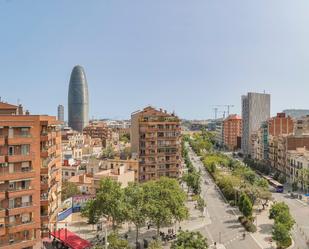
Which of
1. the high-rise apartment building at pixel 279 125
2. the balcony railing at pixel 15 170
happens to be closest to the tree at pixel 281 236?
the balcony railing at pixel 15 170

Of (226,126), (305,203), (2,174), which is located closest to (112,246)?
(2,174)

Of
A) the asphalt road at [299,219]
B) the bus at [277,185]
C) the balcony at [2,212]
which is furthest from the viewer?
the bus at [277,185]

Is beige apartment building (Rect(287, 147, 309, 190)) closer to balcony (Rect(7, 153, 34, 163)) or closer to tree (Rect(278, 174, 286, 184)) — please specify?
tree (Rect(278, 174, 286, 184))

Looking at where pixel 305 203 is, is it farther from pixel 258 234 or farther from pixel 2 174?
pixel 2 174

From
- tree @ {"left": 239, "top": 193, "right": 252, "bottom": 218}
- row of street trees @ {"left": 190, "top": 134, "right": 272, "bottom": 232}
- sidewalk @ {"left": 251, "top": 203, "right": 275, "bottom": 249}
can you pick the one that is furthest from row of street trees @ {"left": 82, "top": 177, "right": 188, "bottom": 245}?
row of street trees @ {"left": 190, "top": 134, "right": 272, "bottom": 232}

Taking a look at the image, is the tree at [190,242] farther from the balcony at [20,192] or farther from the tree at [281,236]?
the tree at [281,236]

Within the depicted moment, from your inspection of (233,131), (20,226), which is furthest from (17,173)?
(233,131)
